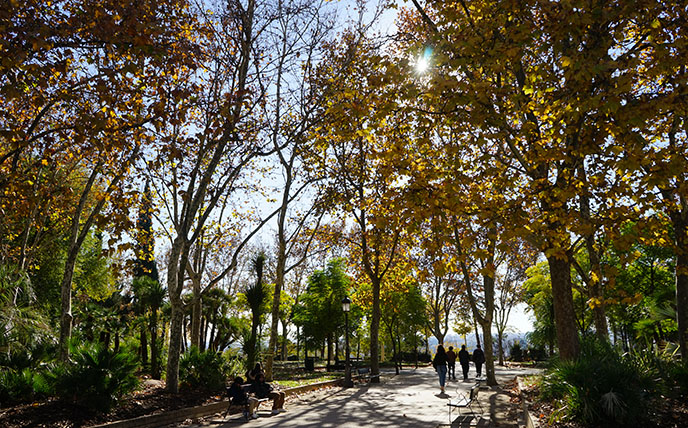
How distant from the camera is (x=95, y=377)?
9945 millimetres

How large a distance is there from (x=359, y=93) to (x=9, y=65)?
22.6 ft

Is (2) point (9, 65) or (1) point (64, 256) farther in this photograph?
(1) point (64, 256)

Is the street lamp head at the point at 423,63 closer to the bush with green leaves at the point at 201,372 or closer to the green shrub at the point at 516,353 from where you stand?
the bush with green leaves at the point at 201,372

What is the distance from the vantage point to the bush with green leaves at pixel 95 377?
32.0ft

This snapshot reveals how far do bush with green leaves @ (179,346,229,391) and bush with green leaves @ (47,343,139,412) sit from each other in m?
3.51

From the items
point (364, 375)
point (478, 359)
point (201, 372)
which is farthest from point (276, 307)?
point (478, 359)

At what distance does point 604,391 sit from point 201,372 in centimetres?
1114

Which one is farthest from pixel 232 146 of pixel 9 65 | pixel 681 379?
pixel 681 379

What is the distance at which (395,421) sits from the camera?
10570 mm

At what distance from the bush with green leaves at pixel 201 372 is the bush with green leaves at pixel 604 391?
387 inches

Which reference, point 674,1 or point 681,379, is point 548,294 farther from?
point 674,1

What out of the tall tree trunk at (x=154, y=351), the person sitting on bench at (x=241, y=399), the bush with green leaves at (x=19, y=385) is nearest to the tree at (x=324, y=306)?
the tall tree trunk at (x=154, y=351)

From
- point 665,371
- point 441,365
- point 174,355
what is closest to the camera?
point 665,371

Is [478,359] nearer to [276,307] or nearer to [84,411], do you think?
[276,307]
